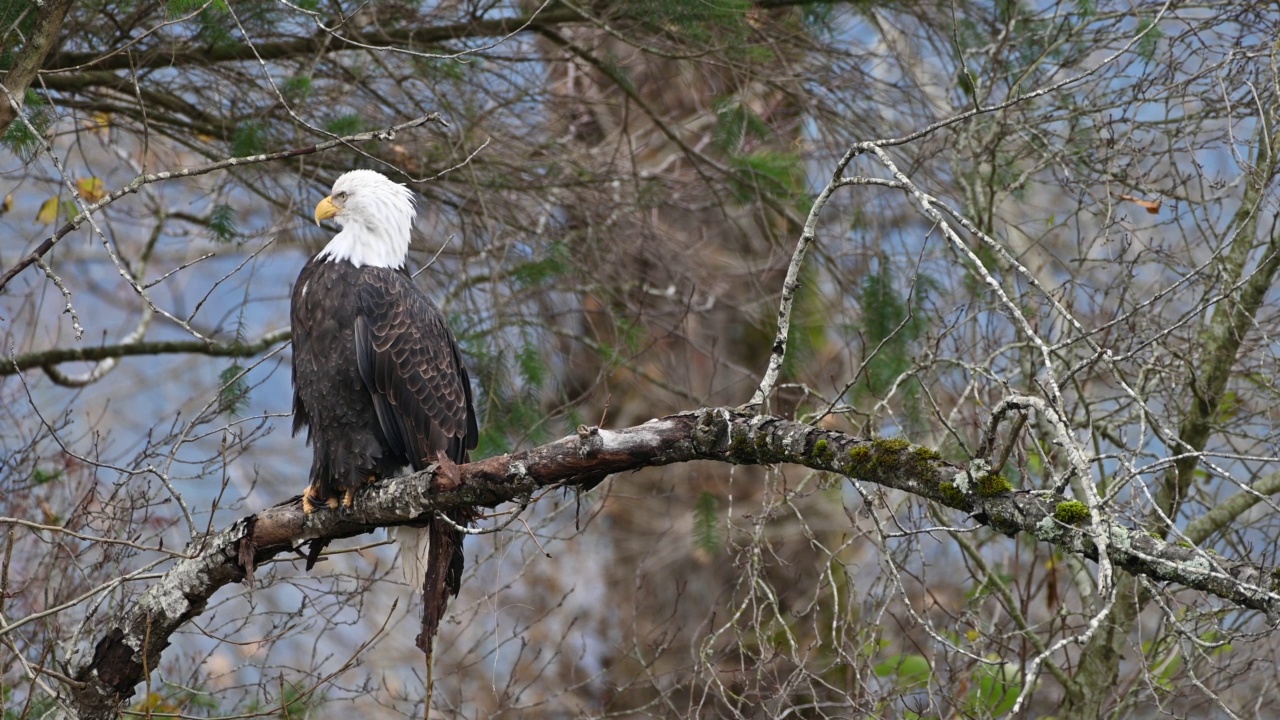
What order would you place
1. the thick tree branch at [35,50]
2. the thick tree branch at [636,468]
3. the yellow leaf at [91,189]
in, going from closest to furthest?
the thick tree branch at [636,468] < the thick tree branch at [35,50] < the yellow leaf at [91,189]

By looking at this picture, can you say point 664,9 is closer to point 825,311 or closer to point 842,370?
point 825,311

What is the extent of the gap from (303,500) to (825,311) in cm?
311

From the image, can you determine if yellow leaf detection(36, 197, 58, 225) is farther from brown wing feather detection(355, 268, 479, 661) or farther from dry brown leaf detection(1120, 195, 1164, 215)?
dry brown leaf detection(1120, 195, 1164, 215)

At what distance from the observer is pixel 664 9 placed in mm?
5281

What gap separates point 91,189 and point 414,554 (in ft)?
8.72

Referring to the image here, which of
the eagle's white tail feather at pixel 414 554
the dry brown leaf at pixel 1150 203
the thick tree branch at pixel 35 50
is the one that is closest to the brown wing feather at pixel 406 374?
the eagle's white tail feather at pixel 414 554

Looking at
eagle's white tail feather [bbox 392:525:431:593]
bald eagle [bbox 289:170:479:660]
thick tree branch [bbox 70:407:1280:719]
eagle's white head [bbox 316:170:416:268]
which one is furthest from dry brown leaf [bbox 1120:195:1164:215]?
eagle's white tail feather [bbox 392:525:431:593]

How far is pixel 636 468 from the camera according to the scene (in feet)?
11.2

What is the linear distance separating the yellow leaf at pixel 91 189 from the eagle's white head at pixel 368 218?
174cm

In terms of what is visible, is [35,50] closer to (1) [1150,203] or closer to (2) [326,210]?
(2) [326,210]

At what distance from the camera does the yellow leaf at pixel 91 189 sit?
6152 mm

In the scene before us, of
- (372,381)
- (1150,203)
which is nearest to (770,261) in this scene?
(1150,203)

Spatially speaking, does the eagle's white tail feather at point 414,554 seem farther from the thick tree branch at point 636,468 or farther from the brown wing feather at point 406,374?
the thick tree branch at point 636,468

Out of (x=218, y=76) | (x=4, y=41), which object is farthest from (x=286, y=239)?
(x=4, y=41)
